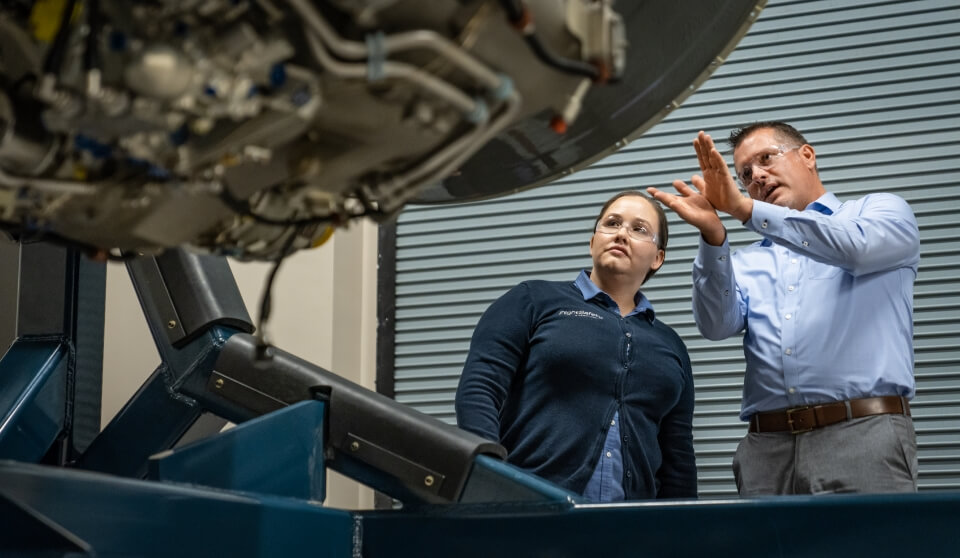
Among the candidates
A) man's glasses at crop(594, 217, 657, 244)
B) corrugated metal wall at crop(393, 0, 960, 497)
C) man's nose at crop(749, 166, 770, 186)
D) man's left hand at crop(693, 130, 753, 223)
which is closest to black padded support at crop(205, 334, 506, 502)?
man's left hand at crop(693, 130, 753, 223)

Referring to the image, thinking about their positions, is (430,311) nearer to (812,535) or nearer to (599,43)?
(812,535)

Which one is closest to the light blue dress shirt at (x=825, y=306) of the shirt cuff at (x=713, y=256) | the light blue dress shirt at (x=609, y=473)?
the shirt cuff at (x=713, y=256)

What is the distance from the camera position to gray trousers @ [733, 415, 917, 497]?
3000mm

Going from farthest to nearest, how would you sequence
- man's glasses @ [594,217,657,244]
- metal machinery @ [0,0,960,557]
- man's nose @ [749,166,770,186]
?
man's nose @ [749,166,770,186] < man's glasses @ [594,217,657,244] < metal machinery @ [0,0,960,557]

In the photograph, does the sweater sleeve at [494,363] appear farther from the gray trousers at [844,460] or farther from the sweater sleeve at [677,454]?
the gray trousers at [844,460]

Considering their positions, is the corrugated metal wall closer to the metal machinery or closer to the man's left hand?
the man's left hand

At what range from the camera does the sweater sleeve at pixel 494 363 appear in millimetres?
3035

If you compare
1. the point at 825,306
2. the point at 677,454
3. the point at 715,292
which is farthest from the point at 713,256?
the point at 677,454

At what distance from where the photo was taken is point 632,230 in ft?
11.1

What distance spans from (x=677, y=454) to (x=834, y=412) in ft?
1.55

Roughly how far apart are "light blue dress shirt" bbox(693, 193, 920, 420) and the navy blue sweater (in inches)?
9.0

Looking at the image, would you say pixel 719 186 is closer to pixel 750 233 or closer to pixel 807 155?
pixel 807 155

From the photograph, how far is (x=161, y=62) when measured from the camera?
3.56ft

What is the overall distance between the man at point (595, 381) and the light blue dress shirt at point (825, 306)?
214 millimetres
